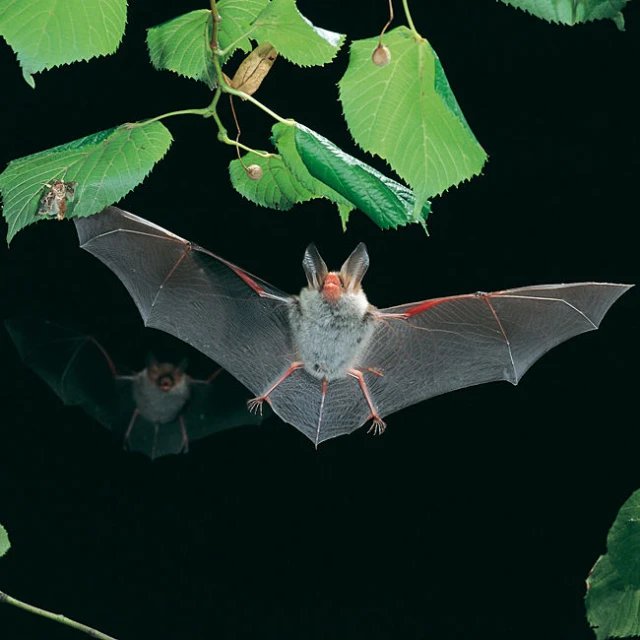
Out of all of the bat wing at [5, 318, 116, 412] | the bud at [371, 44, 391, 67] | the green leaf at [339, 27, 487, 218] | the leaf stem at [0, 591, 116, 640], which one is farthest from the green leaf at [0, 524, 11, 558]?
the bud at [371, 44, 391, 67]

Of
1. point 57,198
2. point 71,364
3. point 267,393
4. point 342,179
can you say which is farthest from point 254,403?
point 342,179

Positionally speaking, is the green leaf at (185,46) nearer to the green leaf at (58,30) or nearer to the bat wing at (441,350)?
the green leaf at (58,30)

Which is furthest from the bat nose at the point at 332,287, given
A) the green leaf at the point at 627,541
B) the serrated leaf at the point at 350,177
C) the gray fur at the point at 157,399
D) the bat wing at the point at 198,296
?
the green leaf at the point at 627,541

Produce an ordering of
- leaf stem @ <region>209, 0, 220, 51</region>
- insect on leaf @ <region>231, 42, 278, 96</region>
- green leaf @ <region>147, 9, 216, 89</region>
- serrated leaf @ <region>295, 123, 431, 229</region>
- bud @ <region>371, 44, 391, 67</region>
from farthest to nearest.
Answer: green leaf @ <region>147, 9, 216, 89</region>
insect on leaf @ <region>231, 42, 278, 96</region>
leaf stem @ <region>209, 0, 220, 51</region>
serrated leaf @ <region>295, 123, 431, 229</region>
bud @ <region>371, 44, 391, 67</region>

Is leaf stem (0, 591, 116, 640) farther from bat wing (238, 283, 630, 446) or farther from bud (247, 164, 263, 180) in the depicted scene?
bud (247, 164, 263, 180)

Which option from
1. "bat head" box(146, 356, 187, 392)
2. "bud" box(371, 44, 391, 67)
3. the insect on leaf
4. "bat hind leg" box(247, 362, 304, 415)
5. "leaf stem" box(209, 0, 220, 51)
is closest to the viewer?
"bud" box(371, 44, 391, 67)

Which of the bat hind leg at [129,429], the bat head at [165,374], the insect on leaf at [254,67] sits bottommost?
the bat hind leg at [129,429]

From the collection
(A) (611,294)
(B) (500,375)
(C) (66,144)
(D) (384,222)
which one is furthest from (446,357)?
(C) (66,144)

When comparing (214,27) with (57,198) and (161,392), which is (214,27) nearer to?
(57,198)
